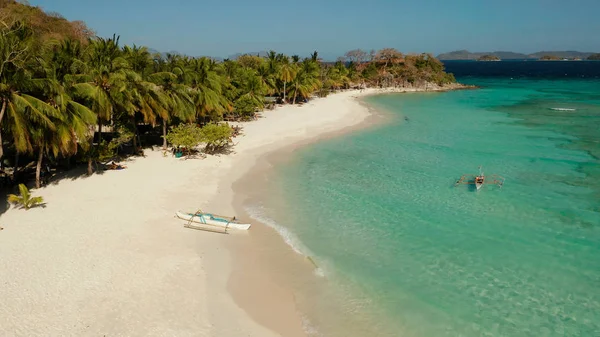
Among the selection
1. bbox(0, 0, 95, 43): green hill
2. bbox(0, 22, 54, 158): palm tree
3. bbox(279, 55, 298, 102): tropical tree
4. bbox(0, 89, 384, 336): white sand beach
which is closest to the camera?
bbox(0, 89, 384, 336): white sand beach

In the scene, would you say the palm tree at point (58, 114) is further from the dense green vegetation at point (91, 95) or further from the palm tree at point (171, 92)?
the palm tree at point (171, 92)

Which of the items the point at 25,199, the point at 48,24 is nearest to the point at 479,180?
the point at 25,199

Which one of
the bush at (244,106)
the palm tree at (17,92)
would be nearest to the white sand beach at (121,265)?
the palm tree at (17,92)


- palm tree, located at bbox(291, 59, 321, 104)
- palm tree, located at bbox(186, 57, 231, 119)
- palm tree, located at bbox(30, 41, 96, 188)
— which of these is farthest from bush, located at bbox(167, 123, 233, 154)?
palm tree, located at bbox(291, 59, 321, 104)

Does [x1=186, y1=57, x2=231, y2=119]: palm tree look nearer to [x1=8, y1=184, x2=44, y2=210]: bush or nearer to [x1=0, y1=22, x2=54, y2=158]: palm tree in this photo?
[x1=0, y1=22, x2=54, y2=158]: palm tree

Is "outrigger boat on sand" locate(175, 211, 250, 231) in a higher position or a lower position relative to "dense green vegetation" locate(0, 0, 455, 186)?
lower

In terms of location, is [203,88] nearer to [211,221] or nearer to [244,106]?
[244,106]
